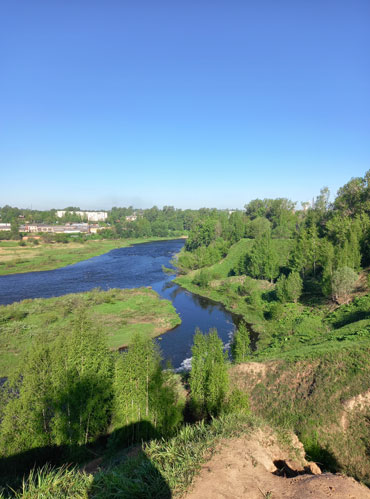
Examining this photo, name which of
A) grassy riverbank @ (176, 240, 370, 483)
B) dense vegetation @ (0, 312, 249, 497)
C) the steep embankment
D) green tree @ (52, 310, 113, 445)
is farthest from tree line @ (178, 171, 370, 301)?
green tree @ (52, 310, 113, 445)

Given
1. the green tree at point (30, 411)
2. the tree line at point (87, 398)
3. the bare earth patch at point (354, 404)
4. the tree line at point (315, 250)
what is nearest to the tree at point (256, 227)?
the tree line at point (315, 250)

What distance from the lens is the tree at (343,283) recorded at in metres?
37.4

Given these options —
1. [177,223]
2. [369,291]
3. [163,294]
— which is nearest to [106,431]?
[369,291]

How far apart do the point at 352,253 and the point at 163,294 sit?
117 feet

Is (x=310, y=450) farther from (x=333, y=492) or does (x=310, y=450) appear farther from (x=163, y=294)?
(x=163, y=294)

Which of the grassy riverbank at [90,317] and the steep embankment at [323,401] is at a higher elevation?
the steep embankment at [323,401]

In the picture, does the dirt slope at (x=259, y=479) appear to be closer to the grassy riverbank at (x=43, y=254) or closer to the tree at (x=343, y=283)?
the tree at (x=343, y=283)

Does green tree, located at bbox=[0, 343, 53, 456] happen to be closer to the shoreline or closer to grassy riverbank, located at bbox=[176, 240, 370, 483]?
grassy riverbank, located at bbox=[176, 240, 370, 483]

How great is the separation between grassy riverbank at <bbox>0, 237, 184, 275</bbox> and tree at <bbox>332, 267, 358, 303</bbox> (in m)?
74.1

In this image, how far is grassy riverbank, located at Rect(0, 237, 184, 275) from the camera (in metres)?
81.9

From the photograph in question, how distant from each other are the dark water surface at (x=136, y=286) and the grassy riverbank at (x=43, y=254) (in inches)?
184

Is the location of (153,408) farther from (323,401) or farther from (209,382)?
(323,401)

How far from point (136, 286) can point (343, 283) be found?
136ft

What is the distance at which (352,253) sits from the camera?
43.3 meters
